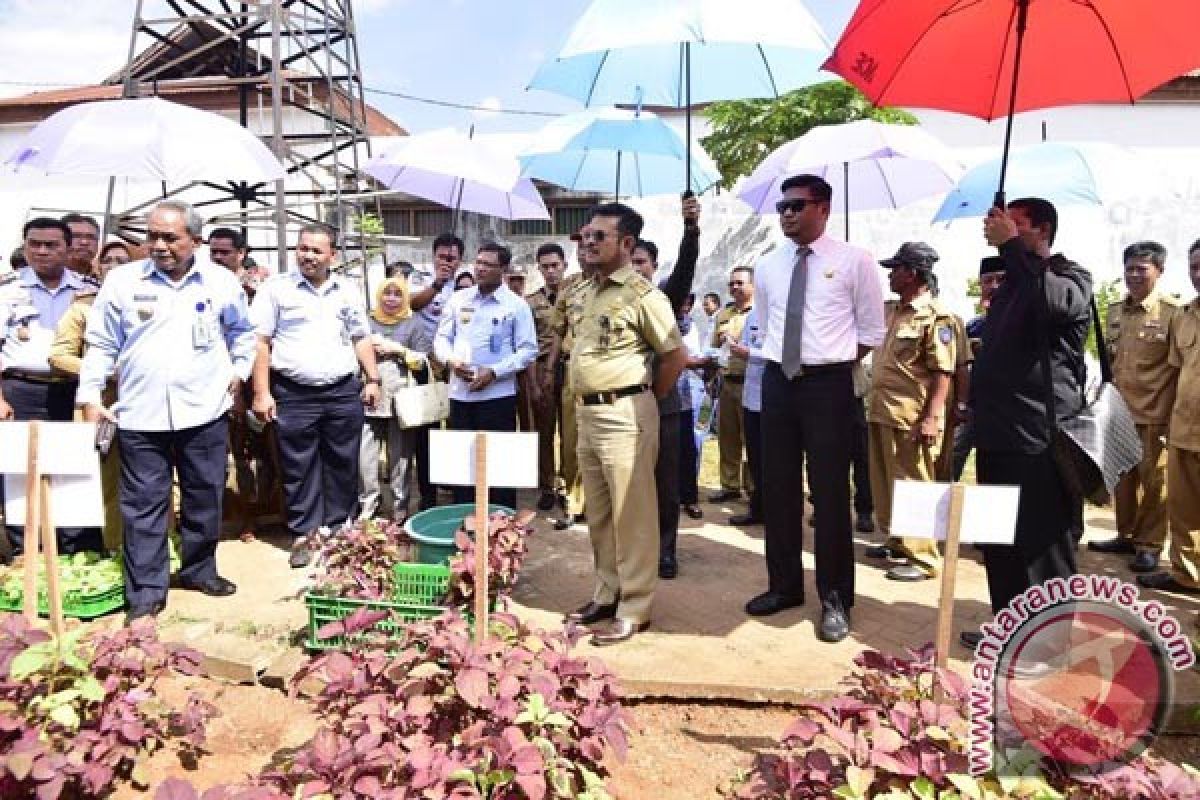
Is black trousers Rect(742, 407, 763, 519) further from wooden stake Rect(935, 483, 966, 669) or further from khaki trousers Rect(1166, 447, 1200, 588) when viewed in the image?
wooden stake Rect(935, 483, 966, 669)

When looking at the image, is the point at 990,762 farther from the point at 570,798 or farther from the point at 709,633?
the point at 709,633

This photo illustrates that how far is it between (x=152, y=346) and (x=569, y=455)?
2.69 metres

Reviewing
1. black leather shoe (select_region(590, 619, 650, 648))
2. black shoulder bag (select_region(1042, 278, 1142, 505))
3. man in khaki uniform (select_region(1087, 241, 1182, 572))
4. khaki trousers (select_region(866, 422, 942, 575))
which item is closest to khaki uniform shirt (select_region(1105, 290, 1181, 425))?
man in khaki uniform (select_region(1087, 241, 1182, 572))

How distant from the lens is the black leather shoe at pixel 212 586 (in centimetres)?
420

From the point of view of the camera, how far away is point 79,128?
4.41 meters

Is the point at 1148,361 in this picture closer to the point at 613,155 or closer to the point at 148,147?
the point at 613,155

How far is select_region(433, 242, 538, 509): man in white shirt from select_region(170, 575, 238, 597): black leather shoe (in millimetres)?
1587

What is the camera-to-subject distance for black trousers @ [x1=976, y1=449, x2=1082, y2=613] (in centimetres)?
327

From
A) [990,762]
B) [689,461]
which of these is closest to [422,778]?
[990,762]

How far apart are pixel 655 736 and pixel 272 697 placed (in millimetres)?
1572

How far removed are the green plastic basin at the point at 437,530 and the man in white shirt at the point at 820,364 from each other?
4.55 ft

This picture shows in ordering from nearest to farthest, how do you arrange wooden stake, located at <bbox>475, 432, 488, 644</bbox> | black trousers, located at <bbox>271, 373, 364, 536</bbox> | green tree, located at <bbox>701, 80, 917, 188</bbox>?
wooden stake, located at <bbox>475, 432, 488, 644</bbox>, black trousers, located at <bbox>271, 373, 364, 536</bbox>, green tree, located at <bbox>701, 80, 917, 188</bbox>

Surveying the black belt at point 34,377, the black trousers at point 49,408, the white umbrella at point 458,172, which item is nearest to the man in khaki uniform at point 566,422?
the white umbrella at point 458,172

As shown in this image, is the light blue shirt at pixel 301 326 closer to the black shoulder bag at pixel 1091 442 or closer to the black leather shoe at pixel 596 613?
the black leather shoe at pixel 596 613
